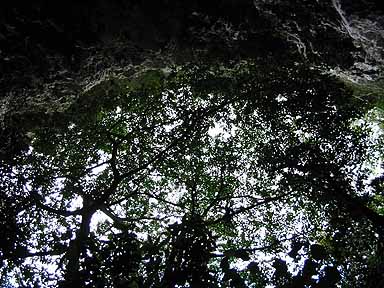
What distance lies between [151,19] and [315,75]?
5.23m

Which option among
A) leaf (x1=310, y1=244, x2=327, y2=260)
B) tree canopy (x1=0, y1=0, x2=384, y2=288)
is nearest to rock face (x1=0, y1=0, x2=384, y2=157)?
tree canopy (x1=0, y1=0, x2=384, y2=288)

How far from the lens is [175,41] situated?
8062 mm

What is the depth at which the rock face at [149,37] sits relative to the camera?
21.2 ft

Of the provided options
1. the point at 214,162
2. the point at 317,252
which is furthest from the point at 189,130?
the point at 317,252

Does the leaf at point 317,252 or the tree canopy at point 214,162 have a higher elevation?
the tree canopy at point 214,162

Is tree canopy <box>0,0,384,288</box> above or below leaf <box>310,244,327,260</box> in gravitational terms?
above

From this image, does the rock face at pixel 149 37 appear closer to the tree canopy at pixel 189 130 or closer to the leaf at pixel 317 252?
the tree canopy at pixel 189 130

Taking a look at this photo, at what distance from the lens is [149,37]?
25.3 ft

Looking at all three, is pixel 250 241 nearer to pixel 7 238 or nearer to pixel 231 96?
pixel 231 96

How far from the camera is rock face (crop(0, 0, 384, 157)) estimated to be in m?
6.45

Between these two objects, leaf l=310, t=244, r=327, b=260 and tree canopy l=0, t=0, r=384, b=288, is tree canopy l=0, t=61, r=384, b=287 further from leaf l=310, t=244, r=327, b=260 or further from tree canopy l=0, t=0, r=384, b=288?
leaf l=310, t=244, r=327, b=260

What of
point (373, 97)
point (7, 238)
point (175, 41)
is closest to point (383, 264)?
point (373, 97)

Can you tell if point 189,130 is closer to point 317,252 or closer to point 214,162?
point 214,162

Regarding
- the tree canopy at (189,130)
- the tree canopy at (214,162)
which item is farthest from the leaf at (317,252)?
the tree canopy at (214,162)
